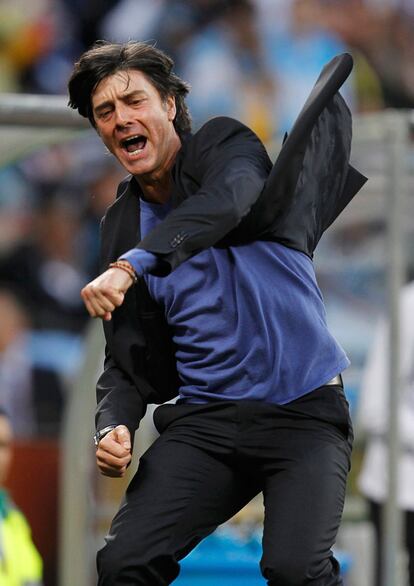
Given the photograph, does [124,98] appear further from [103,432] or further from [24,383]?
[24,383]

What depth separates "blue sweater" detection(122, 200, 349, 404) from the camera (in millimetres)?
3447

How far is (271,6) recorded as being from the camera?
28.7 feet

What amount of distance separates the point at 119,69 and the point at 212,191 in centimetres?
41

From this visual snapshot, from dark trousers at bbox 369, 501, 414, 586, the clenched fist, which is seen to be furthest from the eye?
dark trousers at bbox 369, 501, 414, 586

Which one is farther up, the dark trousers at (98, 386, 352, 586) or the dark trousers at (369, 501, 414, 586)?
the dark trousers at (98, 386, 352, 586)

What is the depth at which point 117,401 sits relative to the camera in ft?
11.8

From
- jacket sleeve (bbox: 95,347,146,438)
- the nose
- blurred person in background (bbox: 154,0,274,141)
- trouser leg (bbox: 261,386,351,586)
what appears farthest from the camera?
blurred person in background (bbox: 154,0,274,141)

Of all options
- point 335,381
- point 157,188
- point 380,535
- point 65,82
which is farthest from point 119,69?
point 65,82

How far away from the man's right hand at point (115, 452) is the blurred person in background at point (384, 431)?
2252mm

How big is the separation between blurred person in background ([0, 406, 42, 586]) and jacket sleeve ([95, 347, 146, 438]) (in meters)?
1.87

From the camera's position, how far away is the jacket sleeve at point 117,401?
3.54 metres

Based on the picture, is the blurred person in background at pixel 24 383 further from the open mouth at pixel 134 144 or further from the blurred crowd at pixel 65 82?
the open mouth at pixel 134 144

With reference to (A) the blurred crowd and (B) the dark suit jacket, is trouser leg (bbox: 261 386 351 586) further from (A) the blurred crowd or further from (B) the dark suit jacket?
(A) the blurred crowd

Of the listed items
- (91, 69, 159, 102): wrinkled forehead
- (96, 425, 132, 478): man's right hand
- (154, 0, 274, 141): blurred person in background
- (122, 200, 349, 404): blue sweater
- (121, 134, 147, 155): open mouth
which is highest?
(154, 0, 274, 141): blurred person in background
